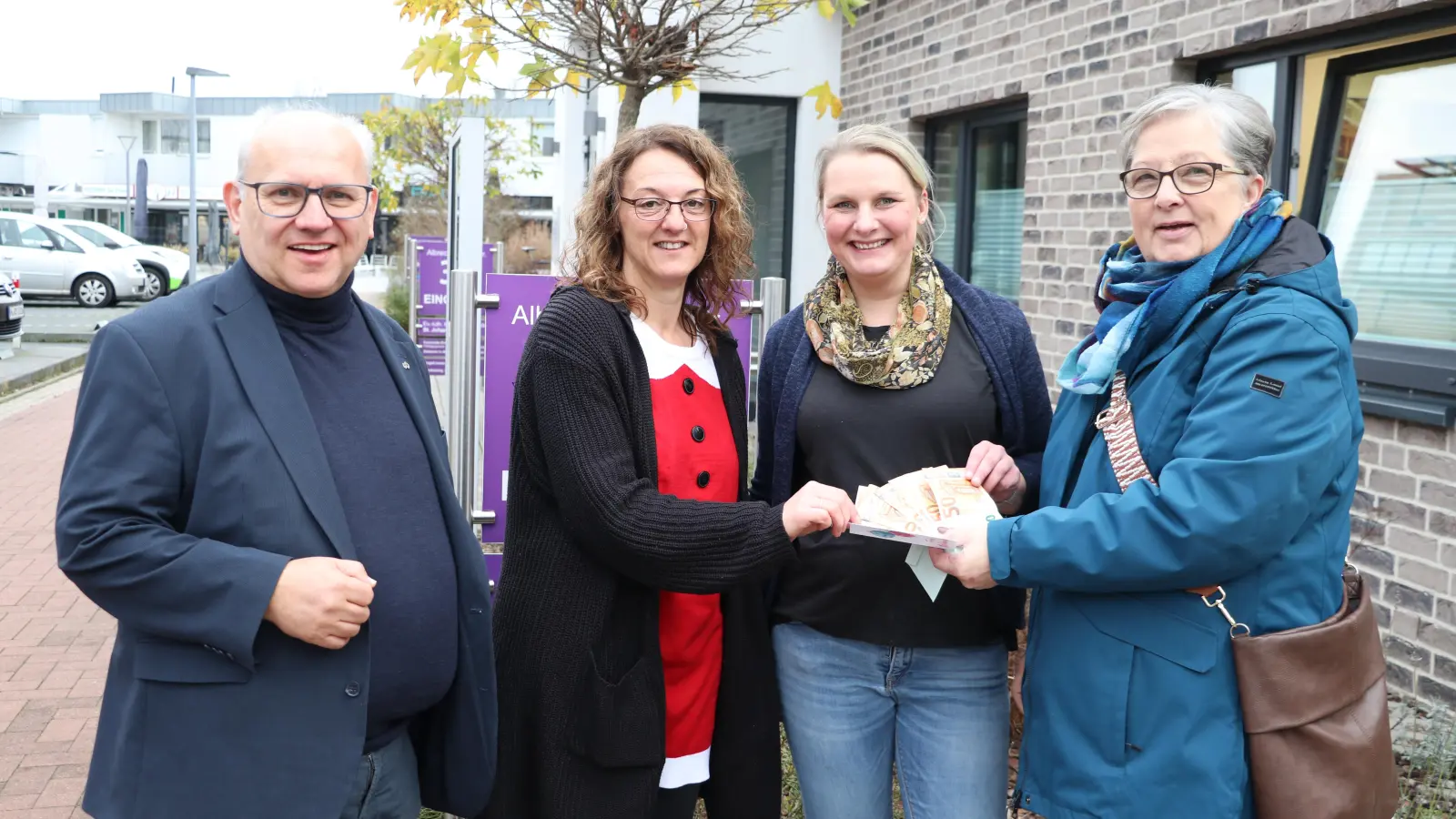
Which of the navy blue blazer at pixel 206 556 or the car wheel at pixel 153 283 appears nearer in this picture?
the navy blue blazer at pixel 206 556

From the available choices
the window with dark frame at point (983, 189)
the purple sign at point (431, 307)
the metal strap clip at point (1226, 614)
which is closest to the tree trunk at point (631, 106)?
the purple sign at point (431, 307)

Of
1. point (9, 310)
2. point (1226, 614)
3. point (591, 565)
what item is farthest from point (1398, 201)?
point (9, 310)

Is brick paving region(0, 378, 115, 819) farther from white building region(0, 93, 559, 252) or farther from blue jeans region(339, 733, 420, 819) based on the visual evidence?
white building region(0, 93, 559, 252)

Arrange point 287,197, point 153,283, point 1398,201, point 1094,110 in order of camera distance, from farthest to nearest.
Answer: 1. point 153,283
2. point 1094,110
3. point 1398,201
4. point 287,197

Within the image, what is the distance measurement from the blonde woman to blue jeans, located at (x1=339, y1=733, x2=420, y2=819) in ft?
2.74

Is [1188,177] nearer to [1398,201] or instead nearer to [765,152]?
[1398,201]

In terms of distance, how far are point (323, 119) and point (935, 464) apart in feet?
4.67

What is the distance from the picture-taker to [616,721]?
93.2 inches

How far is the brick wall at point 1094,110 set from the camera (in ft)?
14.4

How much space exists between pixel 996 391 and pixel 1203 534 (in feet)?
2.38

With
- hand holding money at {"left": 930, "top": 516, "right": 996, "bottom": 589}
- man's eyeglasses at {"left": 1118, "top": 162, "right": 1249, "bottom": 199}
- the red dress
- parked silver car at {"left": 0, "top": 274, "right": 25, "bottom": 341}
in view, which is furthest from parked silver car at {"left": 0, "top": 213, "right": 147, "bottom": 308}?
man's eyeglasses at {"left": 1118, "top": 162, "right": 1249, "bottom": 199}

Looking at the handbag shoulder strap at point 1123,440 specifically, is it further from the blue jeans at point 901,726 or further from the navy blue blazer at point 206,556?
the navy blue blazer at point 206,556

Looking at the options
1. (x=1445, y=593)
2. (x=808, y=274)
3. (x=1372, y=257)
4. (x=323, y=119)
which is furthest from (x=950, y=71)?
(x=323, y=119)

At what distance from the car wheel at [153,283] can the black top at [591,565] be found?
2664 centimetres
